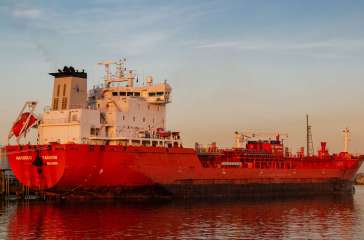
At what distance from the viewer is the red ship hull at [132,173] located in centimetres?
3347

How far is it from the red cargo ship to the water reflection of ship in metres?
1.96

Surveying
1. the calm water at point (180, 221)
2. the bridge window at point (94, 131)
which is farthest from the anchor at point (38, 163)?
the bridge window at point (94, 131)

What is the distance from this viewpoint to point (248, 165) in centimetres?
4259

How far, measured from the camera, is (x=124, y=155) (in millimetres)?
34562

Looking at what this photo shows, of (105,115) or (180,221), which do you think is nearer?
(180,221)

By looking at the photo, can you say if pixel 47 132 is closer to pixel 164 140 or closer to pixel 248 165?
pixel 164 140

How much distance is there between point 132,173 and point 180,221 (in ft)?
29.0

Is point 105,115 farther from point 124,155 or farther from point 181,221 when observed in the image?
point 181,221

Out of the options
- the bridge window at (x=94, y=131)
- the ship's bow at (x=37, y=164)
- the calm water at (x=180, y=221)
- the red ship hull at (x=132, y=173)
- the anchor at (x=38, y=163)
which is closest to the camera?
the calm water at (x=180, y=221)

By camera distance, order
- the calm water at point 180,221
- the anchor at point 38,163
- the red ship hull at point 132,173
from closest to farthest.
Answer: the calm water at point 180,221
the red ship hull at point 132,173
the anchor at point 38,163

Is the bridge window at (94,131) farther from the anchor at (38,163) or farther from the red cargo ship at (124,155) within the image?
the anchor at (38,163)

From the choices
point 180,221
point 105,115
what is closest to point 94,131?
point 105,115

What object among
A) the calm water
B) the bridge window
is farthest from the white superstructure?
the calm water

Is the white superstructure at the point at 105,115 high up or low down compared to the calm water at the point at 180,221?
up
